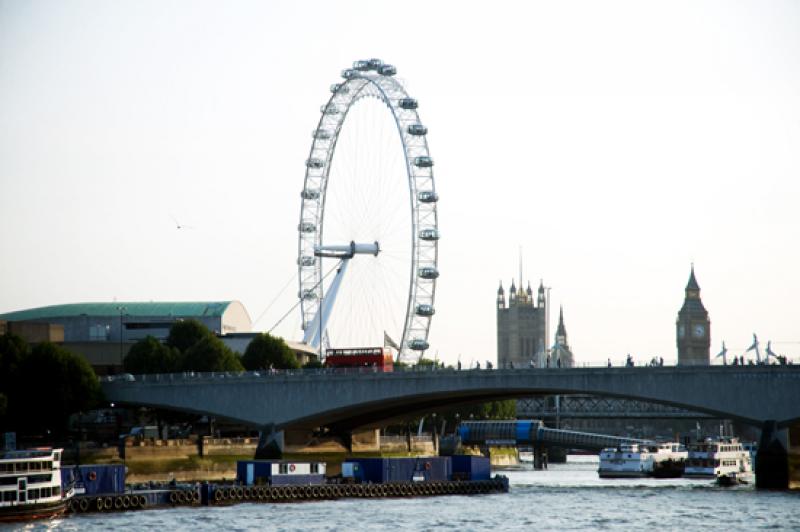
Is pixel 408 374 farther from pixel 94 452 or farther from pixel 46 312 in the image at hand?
pixel 46 312

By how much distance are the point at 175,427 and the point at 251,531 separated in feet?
223

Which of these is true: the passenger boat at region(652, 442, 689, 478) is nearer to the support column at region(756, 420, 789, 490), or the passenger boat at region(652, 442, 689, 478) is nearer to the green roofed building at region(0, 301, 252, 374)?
the support column at region(756, 420, 789, 490)

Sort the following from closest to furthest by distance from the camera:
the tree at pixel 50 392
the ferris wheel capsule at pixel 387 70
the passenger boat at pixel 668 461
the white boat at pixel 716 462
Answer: the tree at pixel 50 392 < the white boat at pixel 716 462 < the passenger boat at pixel 668 461 < the ferris wheel capsule at pixel 387 70

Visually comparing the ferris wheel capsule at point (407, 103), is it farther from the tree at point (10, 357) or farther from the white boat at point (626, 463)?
the tree at point (10, 357)

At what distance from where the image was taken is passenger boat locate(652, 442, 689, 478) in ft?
444

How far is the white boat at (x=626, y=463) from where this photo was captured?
135m

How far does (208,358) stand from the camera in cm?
13975

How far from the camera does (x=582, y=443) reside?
568ft

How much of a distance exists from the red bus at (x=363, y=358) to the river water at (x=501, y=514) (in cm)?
2479

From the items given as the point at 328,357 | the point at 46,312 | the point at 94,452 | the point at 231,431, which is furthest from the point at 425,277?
the point at 46,312

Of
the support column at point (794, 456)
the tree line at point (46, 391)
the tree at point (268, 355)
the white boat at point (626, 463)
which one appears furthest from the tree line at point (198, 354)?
the support column at point (794, 456)

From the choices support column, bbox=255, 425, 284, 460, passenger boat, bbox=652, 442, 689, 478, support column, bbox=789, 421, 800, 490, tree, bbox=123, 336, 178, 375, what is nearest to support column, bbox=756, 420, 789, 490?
A: support column, bbox=789, 421, 800, 490

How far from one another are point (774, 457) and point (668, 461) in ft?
107

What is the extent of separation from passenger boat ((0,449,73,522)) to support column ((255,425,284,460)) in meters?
39.1
